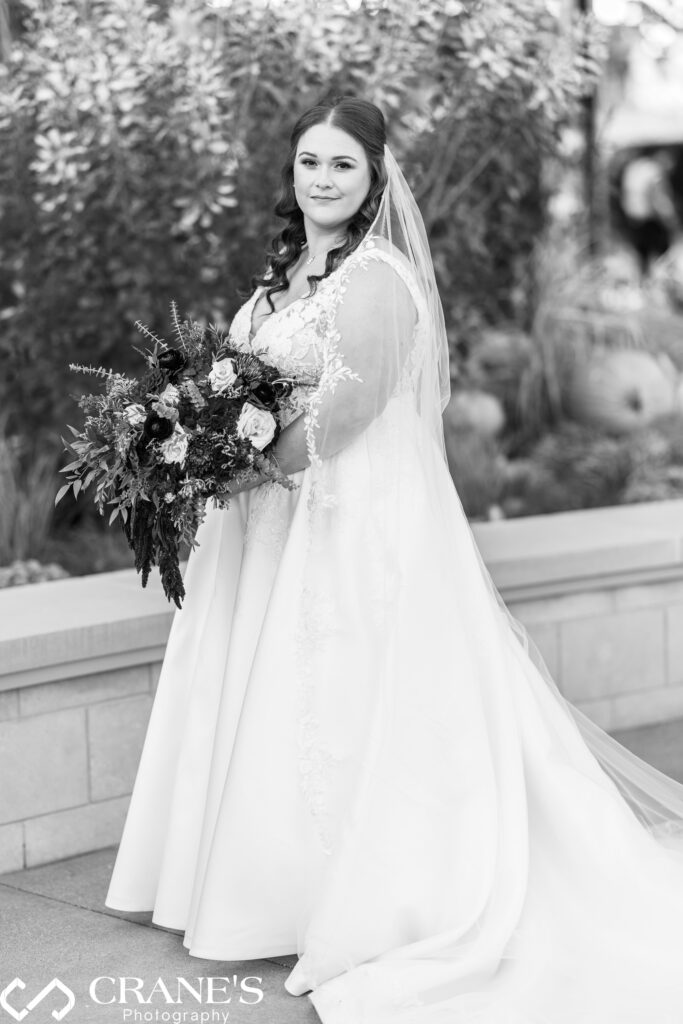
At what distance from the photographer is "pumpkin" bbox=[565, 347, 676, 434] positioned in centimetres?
841

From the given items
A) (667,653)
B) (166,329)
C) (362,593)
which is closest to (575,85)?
(166,329)

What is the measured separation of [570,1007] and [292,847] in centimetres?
81

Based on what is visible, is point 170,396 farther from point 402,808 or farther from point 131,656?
point 131,656

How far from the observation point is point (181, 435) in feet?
11.7

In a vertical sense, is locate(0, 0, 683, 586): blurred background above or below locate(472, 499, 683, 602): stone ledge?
above

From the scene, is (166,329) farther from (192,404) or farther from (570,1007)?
(570,1007)

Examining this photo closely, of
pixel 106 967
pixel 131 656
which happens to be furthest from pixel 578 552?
pixel 106 967

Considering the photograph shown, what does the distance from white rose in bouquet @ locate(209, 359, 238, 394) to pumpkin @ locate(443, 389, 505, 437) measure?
4373mm

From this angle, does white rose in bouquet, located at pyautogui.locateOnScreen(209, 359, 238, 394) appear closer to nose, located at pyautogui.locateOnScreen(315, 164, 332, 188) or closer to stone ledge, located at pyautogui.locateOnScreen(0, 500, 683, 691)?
nose, located at pyautogui.locateOnScreen(315, 164, 332, 188)

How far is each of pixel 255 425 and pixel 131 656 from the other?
4.74ft

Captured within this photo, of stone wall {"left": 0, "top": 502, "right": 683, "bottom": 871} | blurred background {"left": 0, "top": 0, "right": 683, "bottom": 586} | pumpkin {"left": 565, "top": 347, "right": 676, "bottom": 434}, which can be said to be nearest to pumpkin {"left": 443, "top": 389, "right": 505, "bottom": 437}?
blurred background {"left": 0, "top": 0, "right": 683, "bottom": 586}

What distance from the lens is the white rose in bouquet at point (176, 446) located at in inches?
140

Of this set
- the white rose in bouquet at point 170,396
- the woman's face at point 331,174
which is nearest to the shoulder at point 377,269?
the woman's face at point 331,174

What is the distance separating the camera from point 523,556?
18.6 ft
